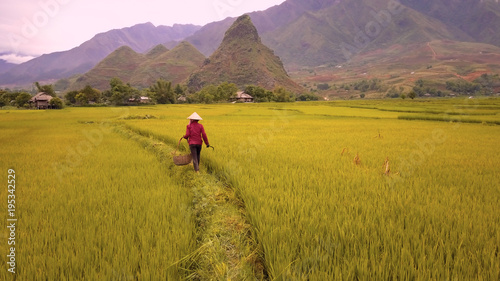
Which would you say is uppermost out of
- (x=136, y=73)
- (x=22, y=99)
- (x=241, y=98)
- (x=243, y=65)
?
(x=136, y=73)

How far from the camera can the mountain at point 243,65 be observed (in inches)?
4840

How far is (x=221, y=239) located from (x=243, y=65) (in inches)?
5282

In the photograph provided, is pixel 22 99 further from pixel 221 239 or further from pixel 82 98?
pixel 221 239

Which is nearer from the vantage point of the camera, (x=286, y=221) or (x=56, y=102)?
(x=286, y=221)

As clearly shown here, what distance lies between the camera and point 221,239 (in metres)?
2.77

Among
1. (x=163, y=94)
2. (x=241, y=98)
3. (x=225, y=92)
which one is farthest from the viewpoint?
(x=241, y=98)

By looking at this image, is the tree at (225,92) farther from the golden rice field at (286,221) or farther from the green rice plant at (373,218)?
the green rice plant at (373,218)

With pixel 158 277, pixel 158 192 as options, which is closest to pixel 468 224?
pixel 158 277

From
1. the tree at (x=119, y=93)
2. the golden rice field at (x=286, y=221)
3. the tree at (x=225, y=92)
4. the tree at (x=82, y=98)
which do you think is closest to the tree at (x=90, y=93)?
the tree at (x=82, y=98)

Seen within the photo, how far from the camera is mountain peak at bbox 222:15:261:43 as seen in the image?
486 ft

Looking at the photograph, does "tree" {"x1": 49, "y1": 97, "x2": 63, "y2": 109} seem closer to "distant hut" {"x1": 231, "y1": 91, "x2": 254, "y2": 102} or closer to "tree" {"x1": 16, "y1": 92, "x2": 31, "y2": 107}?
"tree" {"x1": 16, "y1": 92, "x2": 31, "y2": 107}

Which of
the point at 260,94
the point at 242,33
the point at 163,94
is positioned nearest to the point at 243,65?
the point at 242,33

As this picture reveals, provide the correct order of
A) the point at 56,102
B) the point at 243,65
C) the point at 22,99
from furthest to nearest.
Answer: the point at 243,65 < the point at 22,99 < the point at 56,102

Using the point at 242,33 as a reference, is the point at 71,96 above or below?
below
